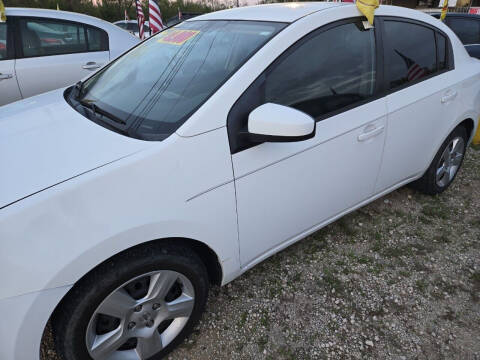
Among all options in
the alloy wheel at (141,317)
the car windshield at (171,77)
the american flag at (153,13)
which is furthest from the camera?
the american flag at (153,13)

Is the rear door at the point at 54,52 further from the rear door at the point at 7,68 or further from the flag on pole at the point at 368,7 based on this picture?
the flag on pole at the point at 368,7

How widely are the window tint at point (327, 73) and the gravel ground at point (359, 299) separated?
1064 millimetres

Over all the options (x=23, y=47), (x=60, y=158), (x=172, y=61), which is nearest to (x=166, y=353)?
(x=60, y=158)

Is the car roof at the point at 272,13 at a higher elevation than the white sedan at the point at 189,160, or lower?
higher

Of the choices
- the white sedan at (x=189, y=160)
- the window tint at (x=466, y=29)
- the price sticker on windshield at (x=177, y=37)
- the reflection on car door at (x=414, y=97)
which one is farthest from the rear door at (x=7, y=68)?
the window tint at (x=466, y=29)

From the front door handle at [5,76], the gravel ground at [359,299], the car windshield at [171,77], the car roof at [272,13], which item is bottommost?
the gravel ground at [359,299]

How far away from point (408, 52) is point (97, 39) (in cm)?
330

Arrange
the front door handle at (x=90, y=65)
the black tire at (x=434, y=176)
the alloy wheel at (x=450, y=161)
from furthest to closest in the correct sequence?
1. the front door handle at (x=90, y=65)
2. the alloy wheel at (x=450, y=161)
3. the black tire at (x=434, y=176)

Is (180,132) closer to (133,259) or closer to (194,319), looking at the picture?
(133,259)

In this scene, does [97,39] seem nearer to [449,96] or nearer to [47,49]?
[47,49]

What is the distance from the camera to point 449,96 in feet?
8.45

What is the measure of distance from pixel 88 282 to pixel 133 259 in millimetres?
181

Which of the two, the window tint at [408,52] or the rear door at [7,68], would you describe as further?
the rear door at [7,68]

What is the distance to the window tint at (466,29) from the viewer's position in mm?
5668
